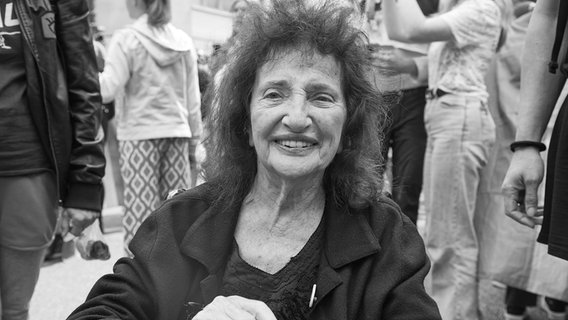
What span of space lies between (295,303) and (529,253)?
2595 mm

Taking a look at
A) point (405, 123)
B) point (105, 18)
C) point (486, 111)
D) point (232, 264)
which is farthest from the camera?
point (105, 18)

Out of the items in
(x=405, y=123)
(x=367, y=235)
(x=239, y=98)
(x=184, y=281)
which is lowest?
(x=405, y=123)

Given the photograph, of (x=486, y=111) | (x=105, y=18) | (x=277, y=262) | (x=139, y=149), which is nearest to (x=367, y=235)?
(x=277, y=262)

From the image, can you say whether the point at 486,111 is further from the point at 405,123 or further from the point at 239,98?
the point at 239,98

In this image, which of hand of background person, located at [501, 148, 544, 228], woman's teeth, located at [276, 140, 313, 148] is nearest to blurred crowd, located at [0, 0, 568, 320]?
hand of background person, located at [501, 148, 544, 228]

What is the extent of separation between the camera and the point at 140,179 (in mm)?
4582

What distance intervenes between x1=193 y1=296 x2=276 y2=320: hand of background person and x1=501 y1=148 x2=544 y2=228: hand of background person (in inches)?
38.4

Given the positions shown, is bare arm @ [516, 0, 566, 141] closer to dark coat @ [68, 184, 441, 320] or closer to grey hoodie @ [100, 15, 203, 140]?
dark coat @ [68, 184, 441, 320]

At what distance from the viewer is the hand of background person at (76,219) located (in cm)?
274

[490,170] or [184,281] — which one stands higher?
[184,281]

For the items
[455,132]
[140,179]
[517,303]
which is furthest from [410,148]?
[140,179]

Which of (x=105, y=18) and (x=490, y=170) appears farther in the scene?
(x=105, y=18)

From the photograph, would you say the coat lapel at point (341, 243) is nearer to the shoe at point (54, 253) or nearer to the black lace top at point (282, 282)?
the black lace top at point (282, 282)

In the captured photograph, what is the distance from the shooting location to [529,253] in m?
4.01
